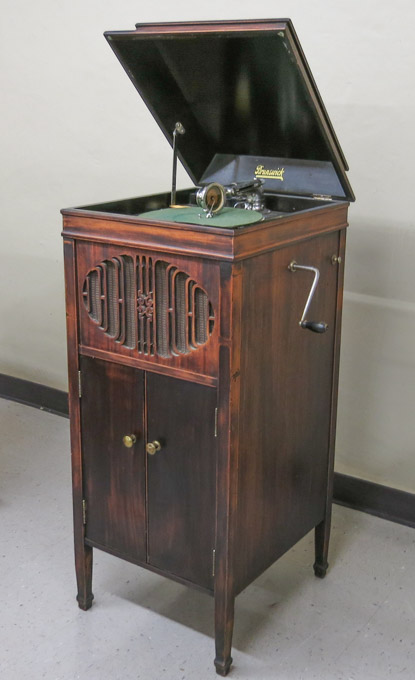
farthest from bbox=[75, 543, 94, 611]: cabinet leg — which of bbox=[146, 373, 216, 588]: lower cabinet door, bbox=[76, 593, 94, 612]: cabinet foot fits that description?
bbox=[146, 373, 216, 588]: lower cabinet door

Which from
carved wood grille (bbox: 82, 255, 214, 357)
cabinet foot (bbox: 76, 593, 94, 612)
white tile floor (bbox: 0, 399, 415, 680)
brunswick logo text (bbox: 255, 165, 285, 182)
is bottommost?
white tile floor (bbox: 0, 399, 415, 680)

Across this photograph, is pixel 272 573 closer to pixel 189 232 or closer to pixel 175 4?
pixel 189 232

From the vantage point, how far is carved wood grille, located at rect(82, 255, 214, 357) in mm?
1847

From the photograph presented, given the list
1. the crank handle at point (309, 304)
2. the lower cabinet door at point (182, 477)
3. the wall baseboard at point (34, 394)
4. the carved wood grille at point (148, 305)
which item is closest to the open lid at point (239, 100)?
the crank handle at point (309, 304)

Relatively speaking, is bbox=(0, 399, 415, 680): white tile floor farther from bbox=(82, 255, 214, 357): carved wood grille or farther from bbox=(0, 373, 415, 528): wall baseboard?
bbox=(82, 255, 214, 357): carved wood grille

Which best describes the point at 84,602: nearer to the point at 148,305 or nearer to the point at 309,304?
the point at 148,305

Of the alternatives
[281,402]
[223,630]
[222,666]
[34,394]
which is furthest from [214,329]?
[34,394]

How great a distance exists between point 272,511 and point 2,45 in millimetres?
2155

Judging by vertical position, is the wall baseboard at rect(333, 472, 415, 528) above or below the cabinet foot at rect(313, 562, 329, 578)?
above

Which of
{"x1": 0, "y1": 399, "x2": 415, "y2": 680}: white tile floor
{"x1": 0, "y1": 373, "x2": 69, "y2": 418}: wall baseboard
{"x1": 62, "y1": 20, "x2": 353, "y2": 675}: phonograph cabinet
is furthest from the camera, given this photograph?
{"x1": 0, "y1": 373, "x2": 69, "y2": 418}: wall baseboard

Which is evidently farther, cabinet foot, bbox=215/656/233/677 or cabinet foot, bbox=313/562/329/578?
cabinet foot, bbox=313/562/329/578

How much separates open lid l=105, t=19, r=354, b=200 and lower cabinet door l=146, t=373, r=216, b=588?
69 cm

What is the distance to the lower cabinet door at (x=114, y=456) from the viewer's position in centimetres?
203

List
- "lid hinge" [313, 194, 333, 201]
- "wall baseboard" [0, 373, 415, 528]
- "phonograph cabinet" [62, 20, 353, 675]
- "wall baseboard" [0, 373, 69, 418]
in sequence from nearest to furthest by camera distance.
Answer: "phonograph cabinet" [62, 20, 353, 675]
"lid hinge" [313, 194, 333, 201]
"wall baseboard" [0, 373, 415, 528]
"wall baseboard" [0, 373, 69, 418]
